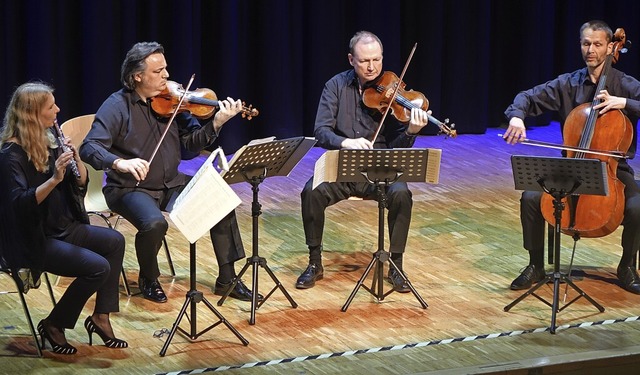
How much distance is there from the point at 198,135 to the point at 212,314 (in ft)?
3.40

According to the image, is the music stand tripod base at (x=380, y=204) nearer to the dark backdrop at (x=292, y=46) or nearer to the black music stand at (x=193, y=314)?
the black music stand at (x=193, y=314)

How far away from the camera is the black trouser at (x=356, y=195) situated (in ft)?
19.4

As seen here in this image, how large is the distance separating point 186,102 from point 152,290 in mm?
1002

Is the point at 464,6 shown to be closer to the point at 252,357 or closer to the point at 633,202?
the point at 633,202

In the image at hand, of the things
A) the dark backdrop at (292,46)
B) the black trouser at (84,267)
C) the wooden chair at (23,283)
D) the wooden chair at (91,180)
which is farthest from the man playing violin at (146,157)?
the dark backdrop at (292,46)

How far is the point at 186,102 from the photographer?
5.73 metres

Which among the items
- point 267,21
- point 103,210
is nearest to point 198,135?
point 103,210

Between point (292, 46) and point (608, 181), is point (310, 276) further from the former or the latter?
point (292, 46)

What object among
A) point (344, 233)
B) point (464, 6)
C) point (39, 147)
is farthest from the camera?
point (464, 6)

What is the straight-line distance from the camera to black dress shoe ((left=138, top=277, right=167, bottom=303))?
567cm

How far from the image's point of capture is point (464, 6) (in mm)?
9930

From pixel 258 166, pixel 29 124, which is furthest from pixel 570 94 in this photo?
pixel 29 124

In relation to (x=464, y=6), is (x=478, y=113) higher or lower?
lower

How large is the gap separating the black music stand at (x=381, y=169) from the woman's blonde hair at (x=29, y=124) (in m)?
1.47
